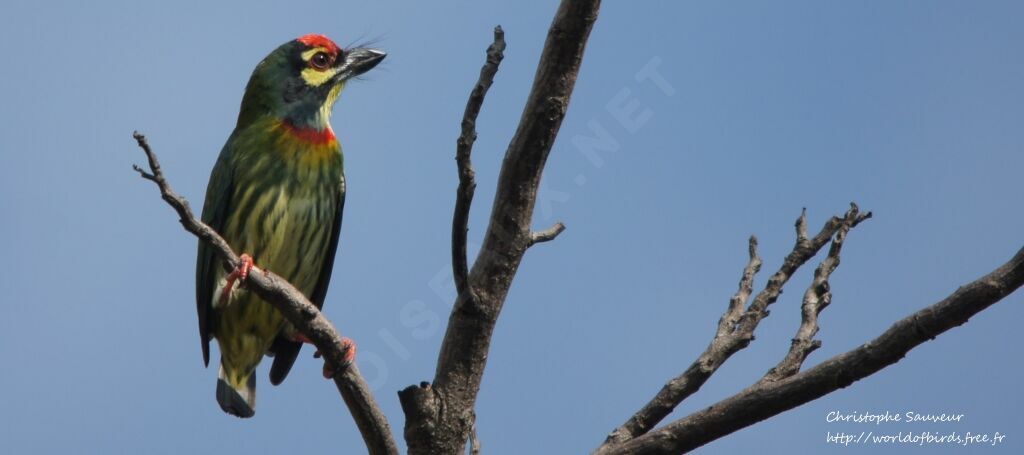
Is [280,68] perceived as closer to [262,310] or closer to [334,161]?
[334,161]

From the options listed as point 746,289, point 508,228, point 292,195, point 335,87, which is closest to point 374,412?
point 508,228

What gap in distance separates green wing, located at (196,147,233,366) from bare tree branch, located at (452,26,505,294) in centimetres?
291

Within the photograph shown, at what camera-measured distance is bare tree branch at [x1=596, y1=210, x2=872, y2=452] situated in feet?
15.2

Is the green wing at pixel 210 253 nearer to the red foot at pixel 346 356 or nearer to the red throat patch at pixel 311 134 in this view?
the red throat patch at pixel 311 134

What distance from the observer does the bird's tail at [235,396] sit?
6.66 metres

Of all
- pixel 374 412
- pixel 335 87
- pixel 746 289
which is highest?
pixel 335 87

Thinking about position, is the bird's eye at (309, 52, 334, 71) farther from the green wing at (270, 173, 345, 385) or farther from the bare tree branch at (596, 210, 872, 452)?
the bare tree branch at (596, 210, 872, 452)

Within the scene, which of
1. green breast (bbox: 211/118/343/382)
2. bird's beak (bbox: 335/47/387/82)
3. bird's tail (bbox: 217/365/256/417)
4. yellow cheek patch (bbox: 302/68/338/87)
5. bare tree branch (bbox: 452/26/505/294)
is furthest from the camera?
bird's beak (bbox: 335/47/387/82)

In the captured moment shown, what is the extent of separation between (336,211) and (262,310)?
755mm

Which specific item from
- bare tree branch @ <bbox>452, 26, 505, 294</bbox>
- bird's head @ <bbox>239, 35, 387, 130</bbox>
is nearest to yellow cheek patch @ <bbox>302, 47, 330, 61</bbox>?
bird's head @ <bbox>239, 35, 387, 130</bbox>

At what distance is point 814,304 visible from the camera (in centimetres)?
506

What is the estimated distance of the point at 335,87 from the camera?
7.36 meters

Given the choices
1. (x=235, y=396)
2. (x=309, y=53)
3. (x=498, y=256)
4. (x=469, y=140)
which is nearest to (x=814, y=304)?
(x=498, y=256)

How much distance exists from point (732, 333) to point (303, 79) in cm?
347
